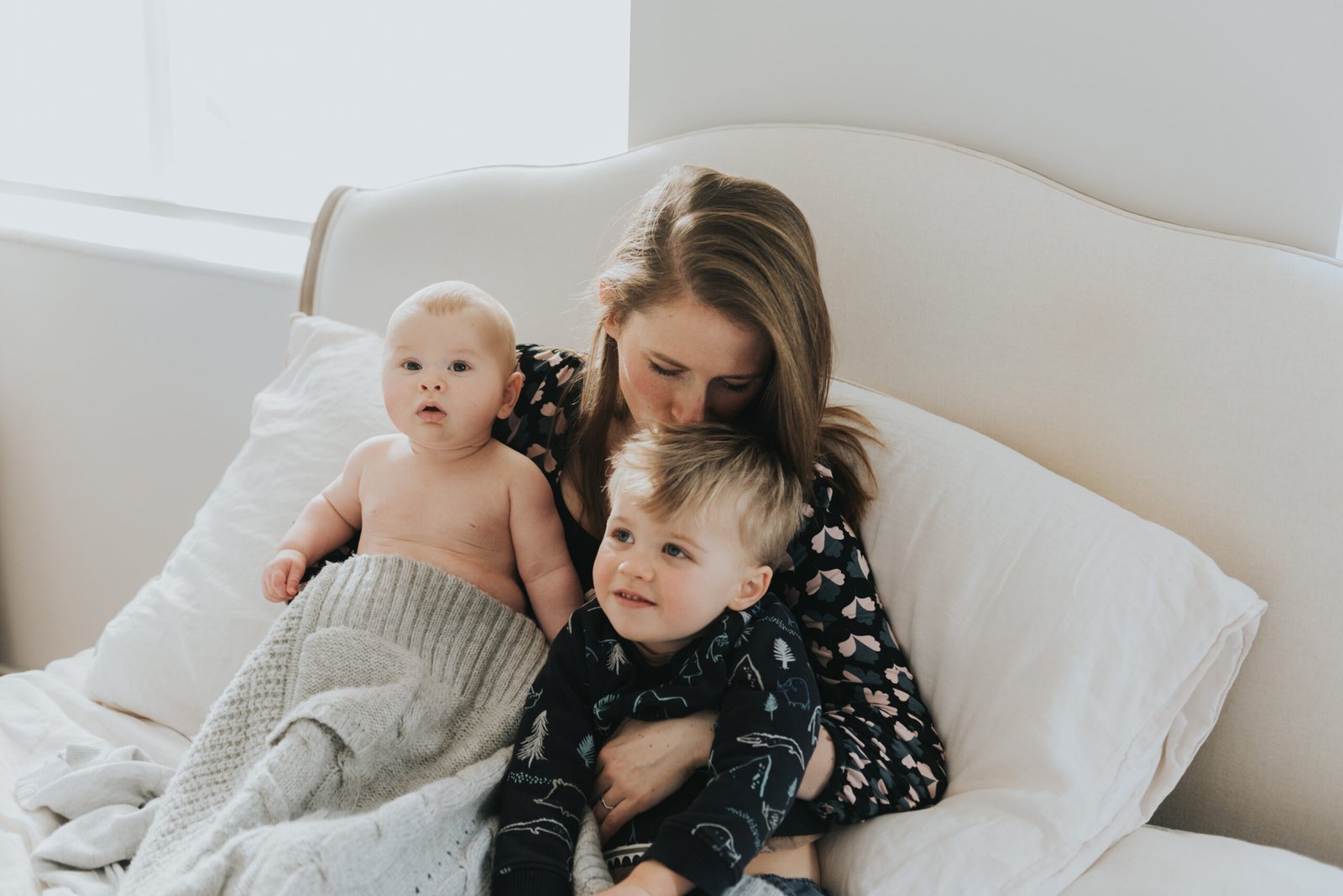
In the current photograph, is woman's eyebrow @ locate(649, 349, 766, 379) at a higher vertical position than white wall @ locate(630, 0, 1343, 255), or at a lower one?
lower

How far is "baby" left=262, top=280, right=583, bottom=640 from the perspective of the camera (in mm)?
1206

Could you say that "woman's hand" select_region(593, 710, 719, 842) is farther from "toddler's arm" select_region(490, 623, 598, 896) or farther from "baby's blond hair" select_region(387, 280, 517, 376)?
"baby's blond hair" select_region(387, 280, 517, 376)

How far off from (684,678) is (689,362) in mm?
299

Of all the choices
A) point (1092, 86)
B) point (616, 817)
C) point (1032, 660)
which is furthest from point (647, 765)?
point (1092, 86)

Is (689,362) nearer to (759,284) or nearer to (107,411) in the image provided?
(759,284)

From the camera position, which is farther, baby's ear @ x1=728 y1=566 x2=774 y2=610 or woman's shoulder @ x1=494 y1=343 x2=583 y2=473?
woman's shoulder @ x1=494 y1=343 x2=583 y2=473

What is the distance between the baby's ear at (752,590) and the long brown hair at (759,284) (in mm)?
112

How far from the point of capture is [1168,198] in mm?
1318

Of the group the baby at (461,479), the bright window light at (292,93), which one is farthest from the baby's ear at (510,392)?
the bright window light at (292,93)

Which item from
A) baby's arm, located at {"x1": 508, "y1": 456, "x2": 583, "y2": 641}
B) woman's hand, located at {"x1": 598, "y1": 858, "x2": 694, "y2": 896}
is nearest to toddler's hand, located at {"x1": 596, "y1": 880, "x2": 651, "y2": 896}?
woman's hand, located at {"x1": 598, "y1": 858, "x2": 694, "y2": 896}

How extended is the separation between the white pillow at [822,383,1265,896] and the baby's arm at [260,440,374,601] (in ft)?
1.96

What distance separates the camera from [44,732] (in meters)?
1.33

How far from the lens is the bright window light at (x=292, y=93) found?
2.04 m

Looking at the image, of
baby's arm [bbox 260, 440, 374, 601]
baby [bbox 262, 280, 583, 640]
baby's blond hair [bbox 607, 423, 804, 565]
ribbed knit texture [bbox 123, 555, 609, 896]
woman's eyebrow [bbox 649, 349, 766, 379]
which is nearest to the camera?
ribbed knit texture [bbox 123, 555, 609, 896]
